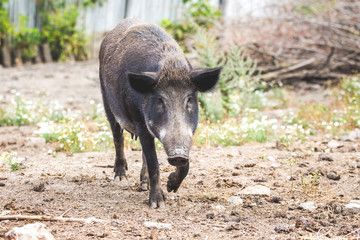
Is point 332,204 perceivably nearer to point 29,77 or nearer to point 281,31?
point 281,31

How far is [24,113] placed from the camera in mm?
8977

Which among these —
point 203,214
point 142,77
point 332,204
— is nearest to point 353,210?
point 332,204

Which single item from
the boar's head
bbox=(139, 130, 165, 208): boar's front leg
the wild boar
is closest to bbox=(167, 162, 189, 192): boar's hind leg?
the wild boar

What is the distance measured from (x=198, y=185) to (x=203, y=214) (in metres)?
0.92

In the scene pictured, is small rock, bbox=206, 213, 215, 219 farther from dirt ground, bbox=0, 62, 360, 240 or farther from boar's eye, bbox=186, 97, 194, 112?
boar's eye, bbox=186, 97, 194, 112

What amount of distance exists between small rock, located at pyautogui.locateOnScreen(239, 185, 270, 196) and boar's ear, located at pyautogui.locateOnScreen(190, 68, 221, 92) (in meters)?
1.21

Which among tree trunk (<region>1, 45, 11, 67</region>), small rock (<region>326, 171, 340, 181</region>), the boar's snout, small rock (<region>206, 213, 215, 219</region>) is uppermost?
the boar's snout

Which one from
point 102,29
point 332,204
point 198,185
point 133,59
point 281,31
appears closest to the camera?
point 332,204

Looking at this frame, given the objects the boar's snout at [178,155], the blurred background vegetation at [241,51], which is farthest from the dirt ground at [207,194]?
the blurred background vegetation at [241,51]

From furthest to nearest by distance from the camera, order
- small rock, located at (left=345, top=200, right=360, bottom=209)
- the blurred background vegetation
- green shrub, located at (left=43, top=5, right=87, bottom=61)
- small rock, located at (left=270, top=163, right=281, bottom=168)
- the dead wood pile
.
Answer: green shrub, located at (left=43, top=5, right=87, bottom=61) < the dead wood pile < the blurred background vegetation < small rock, located at (left=270, top=163, right=281, bottom=168) < small rock, located at (left=345, top=200, right=360, bottom=209)

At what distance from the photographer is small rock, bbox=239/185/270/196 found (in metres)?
4.71

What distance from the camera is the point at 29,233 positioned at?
3131mm

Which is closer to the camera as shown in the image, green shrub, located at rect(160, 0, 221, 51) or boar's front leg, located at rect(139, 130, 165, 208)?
boar's front leg, located at rect(139, 130, 165, 208)

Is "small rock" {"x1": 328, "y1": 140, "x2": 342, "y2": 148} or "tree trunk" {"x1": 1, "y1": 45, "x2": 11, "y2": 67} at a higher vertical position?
"small rock" {"x1": 328, "y1": 140, "x2": 342, "y2": 148}
